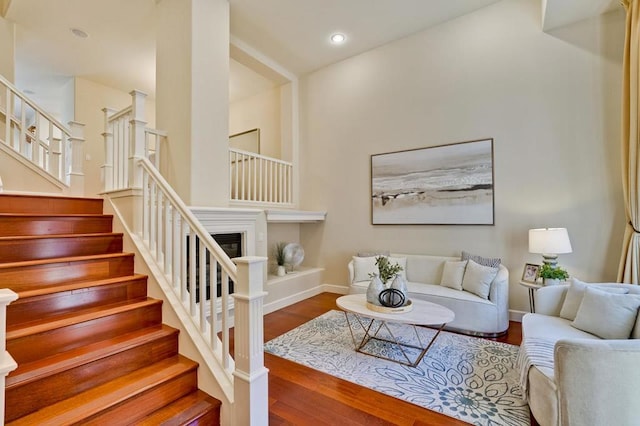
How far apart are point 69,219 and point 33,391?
168 cm

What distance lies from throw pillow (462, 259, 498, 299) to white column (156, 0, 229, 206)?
10.3ft

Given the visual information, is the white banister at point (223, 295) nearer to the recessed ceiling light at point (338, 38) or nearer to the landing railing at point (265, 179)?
the landing railing at point (265, 179)

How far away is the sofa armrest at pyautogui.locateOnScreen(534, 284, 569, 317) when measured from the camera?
2623mm

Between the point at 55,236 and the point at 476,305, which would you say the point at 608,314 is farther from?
the point at 55,236

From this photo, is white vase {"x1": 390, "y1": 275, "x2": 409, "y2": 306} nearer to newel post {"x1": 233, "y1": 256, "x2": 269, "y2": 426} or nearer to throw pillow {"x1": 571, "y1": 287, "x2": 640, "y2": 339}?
throw pillow {"x1": 571, "y1": 287, "x2": 640, "y2": 339}

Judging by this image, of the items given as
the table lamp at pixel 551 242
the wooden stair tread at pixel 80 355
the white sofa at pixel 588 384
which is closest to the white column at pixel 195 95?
the wooden stair tread at pixel 80 355

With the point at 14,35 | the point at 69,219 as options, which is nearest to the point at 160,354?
the point at 69,219

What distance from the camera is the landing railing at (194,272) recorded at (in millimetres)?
1704

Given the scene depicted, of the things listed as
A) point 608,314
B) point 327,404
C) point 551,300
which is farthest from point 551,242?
point 327,404

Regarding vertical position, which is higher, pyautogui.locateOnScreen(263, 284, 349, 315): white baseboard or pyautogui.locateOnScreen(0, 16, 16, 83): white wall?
pyautogui.locateOnScreen(0, 16, 16, 83): white wall

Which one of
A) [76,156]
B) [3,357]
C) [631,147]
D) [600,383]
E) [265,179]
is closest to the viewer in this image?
[3,357]

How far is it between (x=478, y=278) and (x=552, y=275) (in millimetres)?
680

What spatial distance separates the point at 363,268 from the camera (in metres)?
4.26

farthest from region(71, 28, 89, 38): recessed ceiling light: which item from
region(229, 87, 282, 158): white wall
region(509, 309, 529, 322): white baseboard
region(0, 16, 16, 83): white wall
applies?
region(509, 309, 529, 322): white baseboard
